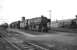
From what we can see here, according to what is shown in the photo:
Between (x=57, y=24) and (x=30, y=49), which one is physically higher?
(x=57, y=24)

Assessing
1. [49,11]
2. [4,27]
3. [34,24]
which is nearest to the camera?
[34,24]

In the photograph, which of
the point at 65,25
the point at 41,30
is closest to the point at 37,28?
the point at 41,30

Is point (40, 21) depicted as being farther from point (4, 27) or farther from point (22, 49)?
point (4, 27)

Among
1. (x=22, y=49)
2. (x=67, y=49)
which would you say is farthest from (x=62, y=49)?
(x=22, y=49)

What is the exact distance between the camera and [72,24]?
98.8 feet

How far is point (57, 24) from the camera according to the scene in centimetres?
3725

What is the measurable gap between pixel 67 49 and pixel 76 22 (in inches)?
832

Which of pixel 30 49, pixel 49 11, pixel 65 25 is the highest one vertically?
pixel 49 11

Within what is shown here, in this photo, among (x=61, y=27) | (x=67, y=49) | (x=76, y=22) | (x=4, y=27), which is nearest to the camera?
(x=67, y=49)

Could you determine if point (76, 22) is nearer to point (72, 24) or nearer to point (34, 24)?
point (72, 24)

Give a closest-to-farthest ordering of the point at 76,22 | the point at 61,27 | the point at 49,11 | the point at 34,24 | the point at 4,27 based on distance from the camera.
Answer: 1. the point at 76,22
2. the point at 34,24
3. the point at 61,27
4. the point at 49,11
5. the point at 4,27

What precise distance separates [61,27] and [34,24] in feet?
33.7

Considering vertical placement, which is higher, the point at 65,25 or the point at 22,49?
the point at 65,25

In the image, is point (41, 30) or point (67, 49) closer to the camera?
point (67, 49)
